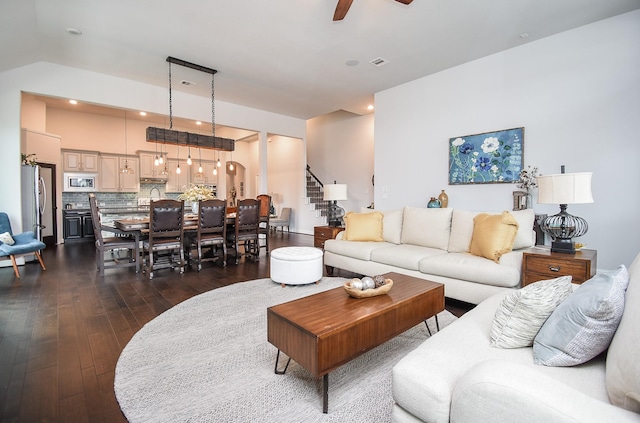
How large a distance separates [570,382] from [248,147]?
11.3 m

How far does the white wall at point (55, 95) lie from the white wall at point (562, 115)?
487cm

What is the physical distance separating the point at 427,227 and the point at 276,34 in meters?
3.22

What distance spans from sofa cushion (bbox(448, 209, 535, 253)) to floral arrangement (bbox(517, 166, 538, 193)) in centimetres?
Answer: 111

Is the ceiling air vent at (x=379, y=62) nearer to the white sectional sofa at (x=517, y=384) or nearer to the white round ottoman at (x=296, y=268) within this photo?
the white round ottoman at (x=296, y=268)

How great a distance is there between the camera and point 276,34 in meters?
3.93

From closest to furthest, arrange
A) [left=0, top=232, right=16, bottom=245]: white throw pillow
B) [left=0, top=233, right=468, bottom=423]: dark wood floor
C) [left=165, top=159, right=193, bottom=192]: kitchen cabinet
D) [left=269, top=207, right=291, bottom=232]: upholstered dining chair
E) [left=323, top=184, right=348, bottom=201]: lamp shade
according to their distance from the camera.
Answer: [left=0, top=233, right=468, bottom=423]: dark wood floor → [left=0, top=232, right=16, bottom=245]: white throw pillow → [left=323, top=184, right=348, bottom=201]: lamp shade → [left=269, top=207, right=291, bottom=232]: upholstered dining chair → [left=165, top=159, right=193, bottom=192]: kitchen cabinet

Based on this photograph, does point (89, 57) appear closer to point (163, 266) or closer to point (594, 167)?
point (163, 266)

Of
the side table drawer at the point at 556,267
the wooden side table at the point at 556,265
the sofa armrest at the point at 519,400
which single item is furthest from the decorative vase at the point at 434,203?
the sofa armrest at the point at 519,400

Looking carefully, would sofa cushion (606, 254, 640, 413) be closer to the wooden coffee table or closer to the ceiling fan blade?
the wooden coffee table

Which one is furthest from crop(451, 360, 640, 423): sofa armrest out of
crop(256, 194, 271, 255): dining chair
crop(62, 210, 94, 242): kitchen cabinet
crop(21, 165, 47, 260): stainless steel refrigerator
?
crop(62, 210, 94, 242): kitchen cabinet

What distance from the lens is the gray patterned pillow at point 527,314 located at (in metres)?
1.32

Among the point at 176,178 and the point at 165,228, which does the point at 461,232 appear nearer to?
the point at 165,228

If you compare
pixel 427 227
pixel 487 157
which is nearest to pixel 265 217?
pixel 427 227

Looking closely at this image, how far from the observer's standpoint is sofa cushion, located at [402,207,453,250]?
3709 millimetres
